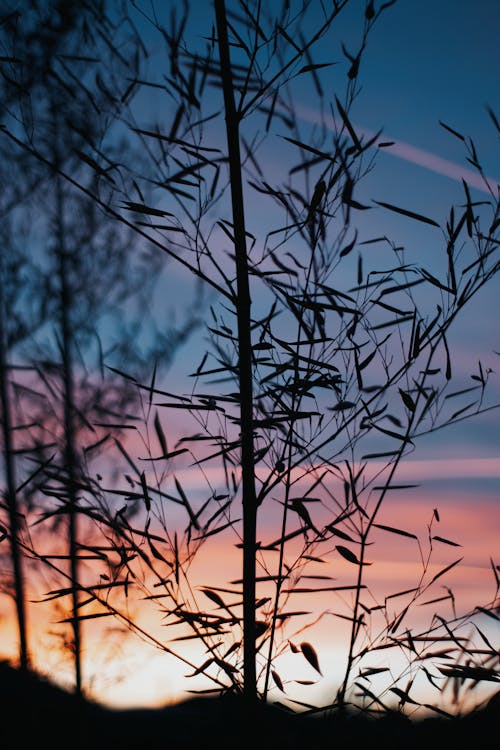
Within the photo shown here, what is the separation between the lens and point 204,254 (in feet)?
7.45

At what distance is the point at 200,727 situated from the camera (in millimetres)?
3012

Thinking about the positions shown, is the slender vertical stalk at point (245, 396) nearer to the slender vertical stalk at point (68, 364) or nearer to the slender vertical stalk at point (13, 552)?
the slender vertical stalk at point (68, 364)

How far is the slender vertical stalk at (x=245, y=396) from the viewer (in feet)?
7.33

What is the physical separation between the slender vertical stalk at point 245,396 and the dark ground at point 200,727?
0.29 metres

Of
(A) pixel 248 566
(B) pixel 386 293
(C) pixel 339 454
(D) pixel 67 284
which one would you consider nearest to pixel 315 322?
(B) pixel 386 293

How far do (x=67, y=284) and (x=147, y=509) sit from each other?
10.4 feet

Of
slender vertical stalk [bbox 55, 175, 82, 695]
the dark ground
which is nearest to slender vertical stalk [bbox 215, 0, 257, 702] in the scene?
the dark ground

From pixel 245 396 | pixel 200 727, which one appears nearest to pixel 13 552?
pixel 200 727

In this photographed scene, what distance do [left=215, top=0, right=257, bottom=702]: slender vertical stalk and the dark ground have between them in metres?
0.29

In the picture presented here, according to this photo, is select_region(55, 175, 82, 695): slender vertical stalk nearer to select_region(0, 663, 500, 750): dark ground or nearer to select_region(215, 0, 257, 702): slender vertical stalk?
select_region(0, 663, 500, 750): dark ground

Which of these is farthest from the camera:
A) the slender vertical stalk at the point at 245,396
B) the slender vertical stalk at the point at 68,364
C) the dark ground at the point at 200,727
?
the slender vertical stalk at the point at 68,364

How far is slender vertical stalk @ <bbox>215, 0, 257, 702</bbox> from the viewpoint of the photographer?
2234 millimetres

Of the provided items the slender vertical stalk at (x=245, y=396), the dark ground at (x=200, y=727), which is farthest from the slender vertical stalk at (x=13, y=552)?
the slender vertical stalk at (x=245, y=396)

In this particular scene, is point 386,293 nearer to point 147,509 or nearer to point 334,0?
point 334,0
